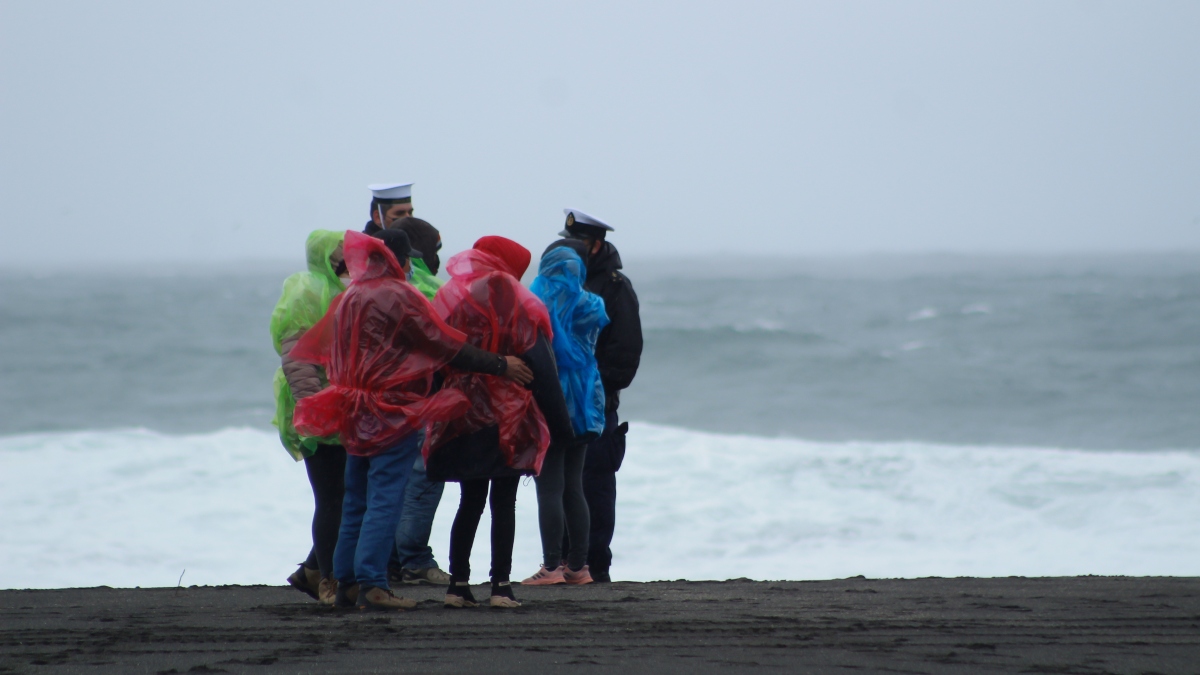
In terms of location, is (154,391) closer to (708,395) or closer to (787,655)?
(708,395)

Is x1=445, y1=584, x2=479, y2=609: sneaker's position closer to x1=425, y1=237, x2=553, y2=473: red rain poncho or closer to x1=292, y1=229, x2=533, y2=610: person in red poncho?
x1=292, y1=229, x2=533, y2=610: person in red poncho

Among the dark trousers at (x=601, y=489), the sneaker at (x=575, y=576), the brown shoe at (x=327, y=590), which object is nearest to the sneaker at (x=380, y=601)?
the brown shoe at (x=327, y=590)

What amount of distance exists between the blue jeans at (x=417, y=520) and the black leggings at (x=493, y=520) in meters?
0.86

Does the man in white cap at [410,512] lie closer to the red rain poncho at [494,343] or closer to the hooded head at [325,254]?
the hooded head at [325,254]

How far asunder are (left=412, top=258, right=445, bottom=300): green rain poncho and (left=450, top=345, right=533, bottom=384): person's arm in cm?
98

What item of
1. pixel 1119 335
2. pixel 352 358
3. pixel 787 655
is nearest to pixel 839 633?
pixel 787 655

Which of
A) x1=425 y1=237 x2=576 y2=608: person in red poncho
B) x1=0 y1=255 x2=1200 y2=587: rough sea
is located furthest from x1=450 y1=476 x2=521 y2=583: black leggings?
x1=0 y1=255 x2=1200 y2=587: rough sea

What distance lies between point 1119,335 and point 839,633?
25.1 meters

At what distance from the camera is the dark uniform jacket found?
19.2 ft

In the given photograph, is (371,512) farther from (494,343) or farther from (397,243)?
(397,243)

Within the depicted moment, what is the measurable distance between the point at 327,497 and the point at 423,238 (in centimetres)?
143

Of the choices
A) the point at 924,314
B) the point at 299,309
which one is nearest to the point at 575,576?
the point at 299,309

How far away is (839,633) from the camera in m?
Result: 4.20

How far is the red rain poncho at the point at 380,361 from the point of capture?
4410 millimetres
